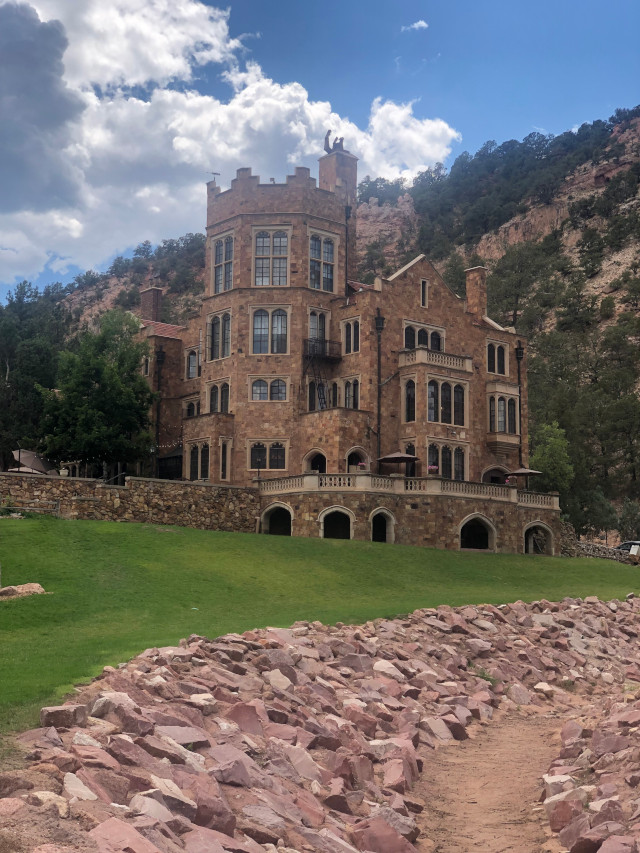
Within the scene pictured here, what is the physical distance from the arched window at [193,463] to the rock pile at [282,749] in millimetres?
29810

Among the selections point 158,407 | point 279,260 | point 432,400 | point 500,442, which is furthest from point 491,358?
point 158,407

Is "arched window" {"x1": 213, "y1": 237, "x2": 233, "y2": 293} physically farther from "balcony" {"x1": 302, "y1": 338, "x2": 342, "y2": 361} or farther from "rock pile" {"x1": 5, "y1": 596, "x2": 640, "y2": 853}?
"rock pile" {"x1": 5, "y1": 596, "x2": 640, "y2": 853}

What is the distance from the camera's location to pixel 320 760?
13.9m

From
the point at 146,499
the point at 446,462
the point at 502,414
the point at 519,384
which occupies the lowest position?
the point at 146,499

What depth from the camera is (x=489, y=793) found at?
48.3ft

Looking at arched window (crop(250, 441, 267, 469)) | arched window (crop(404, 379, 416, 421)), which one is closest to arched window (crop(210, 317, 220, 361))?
arched window (crop(250, 441, 267, 469))

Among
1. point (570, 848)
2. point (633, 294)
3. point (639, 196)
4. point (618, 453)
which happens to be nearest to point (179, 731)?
point (570, 848)

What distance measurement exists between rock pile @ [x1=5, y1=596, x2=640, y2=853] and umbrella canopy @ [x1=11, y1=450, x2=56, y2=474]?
3361cm

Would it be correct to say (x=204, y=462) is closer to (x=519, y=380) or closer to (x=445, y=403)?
(x=445, y=403)

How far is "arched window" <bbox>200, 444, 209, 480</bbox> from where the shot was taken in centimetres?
5084

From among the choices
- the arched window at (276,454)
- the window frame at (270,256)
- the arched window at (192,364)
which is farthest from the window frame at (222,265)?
the arched window at (276,454)

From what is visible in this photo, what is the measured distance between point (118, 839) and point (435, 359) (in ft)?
142

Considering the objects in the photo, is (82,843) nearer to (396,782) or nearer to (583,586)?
(396,782)

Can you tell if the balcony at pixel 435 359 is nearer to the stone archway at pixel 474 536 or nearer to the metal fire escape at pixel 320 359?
the metal fire escape at pixel 320 359
